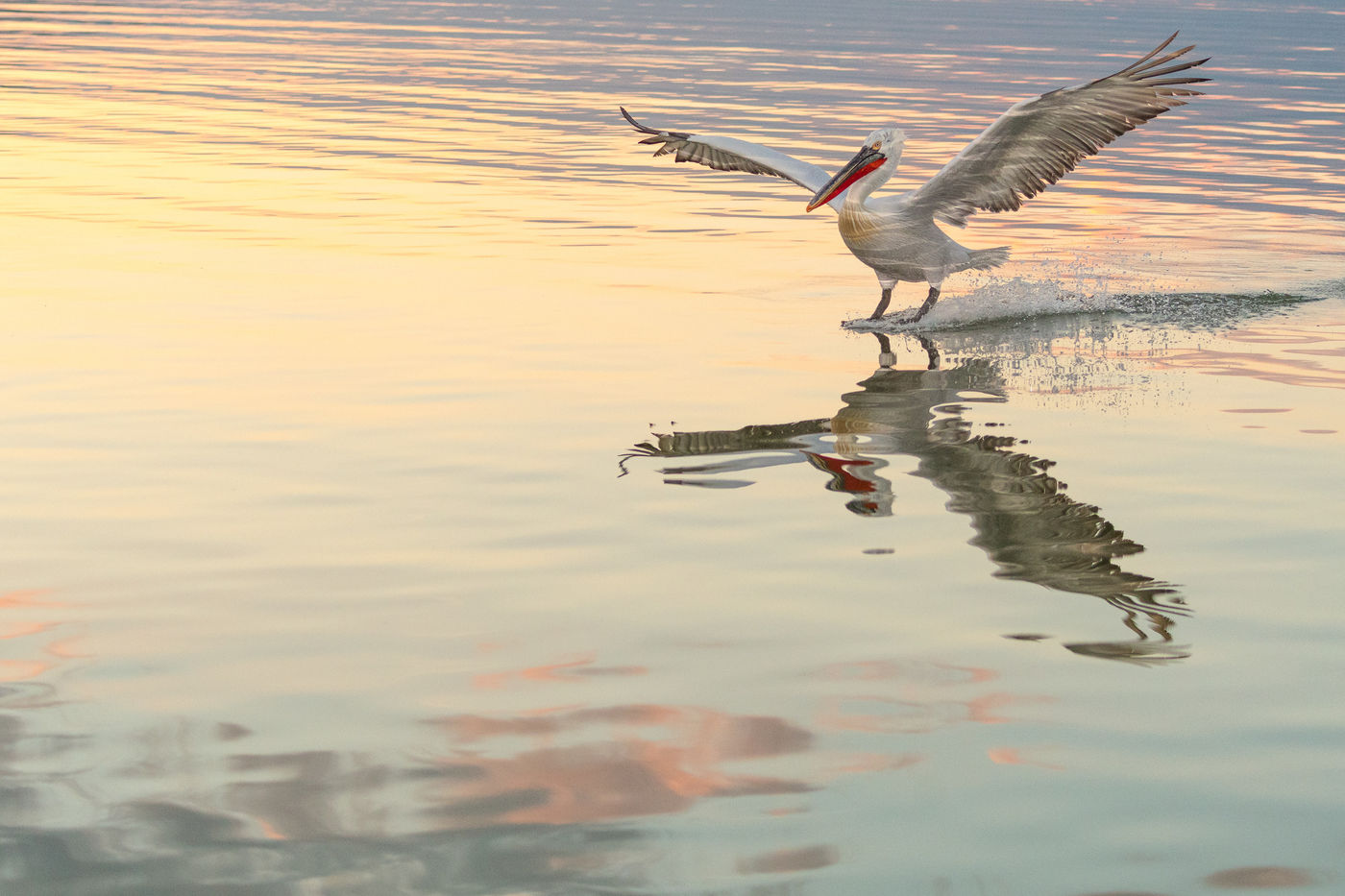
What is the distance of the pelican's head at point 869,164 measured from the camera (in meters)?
11.5

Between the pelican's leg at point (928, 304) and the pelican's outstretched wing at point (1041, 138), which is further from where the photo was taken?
the pelican's leg at point (928, 304)

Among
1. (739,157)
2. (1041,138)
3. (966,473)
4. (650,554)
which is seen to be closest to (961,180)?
(1041,138)

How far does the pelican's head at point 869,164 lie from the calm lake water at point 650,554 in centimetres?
95

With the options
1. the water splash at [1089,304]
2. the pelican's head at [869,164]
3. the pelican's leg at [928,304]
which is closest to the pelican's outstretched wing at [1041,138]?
the pelican's head at [869,164]

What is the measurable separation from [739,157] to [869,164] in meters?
1.82

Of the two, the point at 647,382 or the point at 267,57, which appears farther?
the point at 267,57

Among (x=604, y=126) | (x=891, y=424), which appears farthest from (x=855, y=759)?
(x=604, y=126)

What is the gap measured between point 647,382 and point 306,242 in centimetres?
536

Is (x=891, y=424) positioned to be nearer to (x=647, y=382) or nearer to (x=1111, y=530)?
(x=647, y=382)

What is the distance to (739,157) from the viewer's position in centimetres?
1309

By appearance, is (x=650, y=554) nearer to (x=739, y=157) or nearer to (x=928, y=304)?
(x=928, y=304)

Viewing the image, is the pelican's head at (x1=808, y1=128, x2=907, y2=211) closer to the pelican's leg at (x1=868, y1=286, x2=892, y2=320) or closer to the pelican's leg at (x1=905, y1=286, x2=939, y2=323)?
the pelican's leg at (x1=868, y1=286, x2=892, y2=320)

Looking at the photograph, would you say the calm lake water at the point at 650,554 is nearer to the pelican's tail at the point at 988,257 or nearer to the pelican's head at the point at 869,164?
the pelican's tail at the point at 988,257

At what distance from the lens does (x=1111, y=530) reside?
697cm
